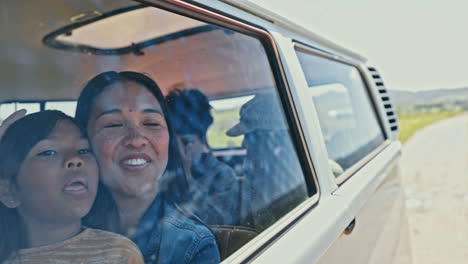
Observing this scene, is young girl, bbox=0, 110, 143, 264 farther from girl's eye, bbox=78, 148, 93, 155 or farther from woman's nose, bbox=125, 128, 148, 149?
woman's nose, bbox=125, 128, 148, 149

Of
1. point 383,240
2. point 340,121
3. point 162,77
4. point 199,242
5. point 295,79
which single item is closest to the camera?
point 199,242

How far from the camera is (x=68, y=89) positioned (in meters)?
1.30

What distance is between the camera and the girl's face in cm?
93

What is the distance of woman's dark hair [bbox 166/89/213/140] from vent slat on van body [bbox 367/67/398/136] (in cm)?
244

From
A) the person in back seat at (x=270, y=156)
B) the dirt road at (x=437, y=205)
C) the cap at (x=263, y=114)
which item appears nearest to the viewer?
the person in back seat at (x=270, y=156)

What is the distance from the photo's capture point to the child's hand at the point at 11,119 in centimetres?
Result: 100

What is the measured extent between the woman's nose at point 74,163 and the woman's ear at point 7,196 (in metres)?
0.12

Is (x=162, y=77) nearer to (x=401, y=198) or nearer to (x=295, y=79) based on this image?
(x=295, y=79)

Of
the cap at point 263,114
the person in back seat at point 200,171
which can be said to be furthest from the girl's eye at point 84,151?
the cap at point 263,114

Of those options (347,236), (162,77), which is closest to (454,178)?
(347,236)

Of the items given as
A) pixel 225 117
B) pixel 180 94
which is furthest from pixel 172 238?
pixel 225 117

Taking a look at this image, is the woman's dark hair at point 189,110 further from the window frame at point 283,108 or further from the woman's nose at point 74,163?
the woman's nose at point 74,163

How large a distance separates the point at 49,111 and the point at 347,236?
1321 millimetres

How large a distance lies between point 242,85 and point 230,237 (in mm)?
771
